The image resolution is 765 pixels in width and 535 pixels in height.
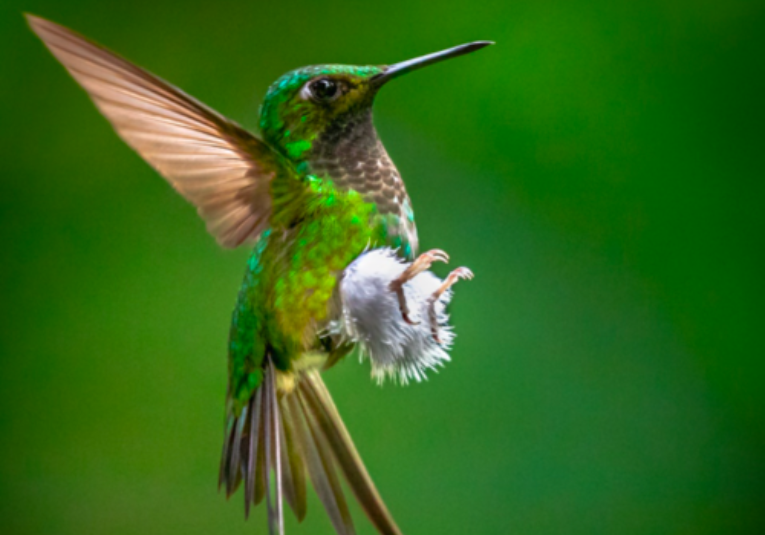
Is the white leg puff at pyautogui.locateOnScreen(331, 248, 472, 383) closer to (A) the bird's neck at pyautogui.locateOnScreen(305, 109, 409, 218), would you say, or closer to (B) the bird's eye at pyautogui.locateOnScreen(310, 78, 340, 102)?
(A) the bird's neck at pyautogui.locateOnScreen(305, 109, 409, 218)

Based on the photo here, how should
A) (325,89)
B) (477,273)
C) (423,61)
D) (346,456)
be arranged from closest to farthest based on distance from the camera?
(423,61)
(325,89)
(346,456)
(477,273)

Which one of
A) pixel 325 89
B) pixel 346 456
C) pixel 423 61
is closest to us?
pixel 423 61

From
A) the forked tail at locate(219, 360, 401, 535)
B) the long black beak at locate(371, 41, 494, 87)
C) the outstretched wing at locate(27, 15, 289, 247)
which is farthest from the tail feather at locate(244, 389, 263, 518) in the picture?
the long black beak at locate(371, 41, 494, 87)

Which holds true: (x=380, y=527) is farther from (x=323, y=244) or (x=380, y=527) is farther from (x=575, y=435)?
(x=575, y=435)

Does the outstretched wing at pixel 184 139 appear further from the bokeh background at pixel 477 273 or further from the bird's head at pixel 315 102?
the bokeh background at pixel 477 273

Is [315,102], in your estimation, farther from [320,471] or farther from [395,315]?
[320,471]

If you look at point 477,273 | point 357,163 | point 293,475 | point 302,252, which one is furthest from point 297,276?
point 477,273

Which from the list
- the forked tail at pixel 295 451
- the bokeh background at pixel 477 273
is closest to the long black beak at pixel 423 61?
the forked tail at pixel 295 451
